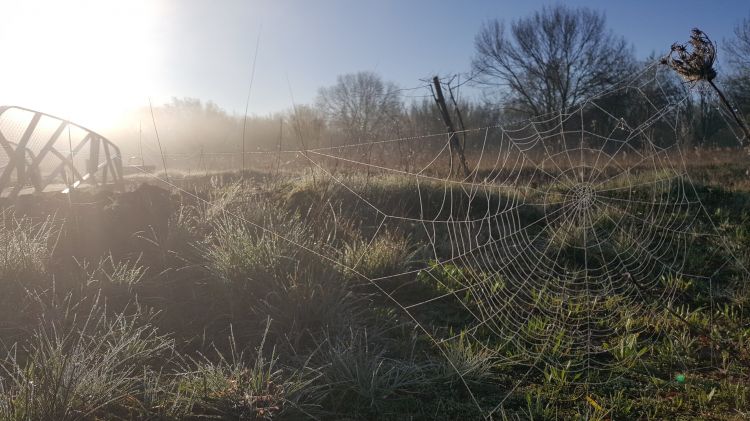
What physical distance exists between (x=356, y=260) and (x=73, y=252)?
2039mm

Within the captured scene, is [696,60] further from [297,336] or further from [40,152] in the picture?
[40,152]

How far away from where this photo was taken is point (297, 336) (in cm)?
289

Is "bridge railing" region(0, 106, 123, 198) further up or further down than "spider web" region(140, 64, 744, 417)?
further up

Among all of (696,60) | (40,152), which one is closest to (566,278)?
(696,60)

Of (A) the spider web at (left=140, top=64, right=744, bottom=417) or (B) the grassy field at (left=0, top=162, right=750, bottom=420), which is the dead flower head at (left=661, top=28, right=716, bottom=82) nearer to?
(A) the spider web at (left=140, top=64, right=744, bottom=417)

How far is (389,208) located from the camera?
18.8 feet

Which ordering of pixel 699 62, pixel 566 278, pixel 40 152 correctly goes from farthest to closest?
pixel 40 152
pixel 566 278
pixel 699 62

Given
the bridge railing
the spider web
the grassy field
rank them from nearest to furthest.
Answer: the grassy field
the spider web
the bridge railing

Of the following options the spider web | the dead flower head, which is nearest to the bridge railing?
the spider web

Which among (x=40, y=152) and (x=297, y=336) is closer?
(x=297, y=336)

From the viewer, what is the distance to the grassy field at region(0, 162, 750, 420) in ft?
7.23

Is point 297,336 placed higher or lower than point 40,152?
lower

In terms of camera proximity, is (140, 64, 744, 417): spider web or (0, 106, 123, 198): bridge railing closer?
(140, 64, 744, 417): spider web

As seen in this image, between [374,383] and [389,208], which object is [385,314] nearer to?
[374,383]
